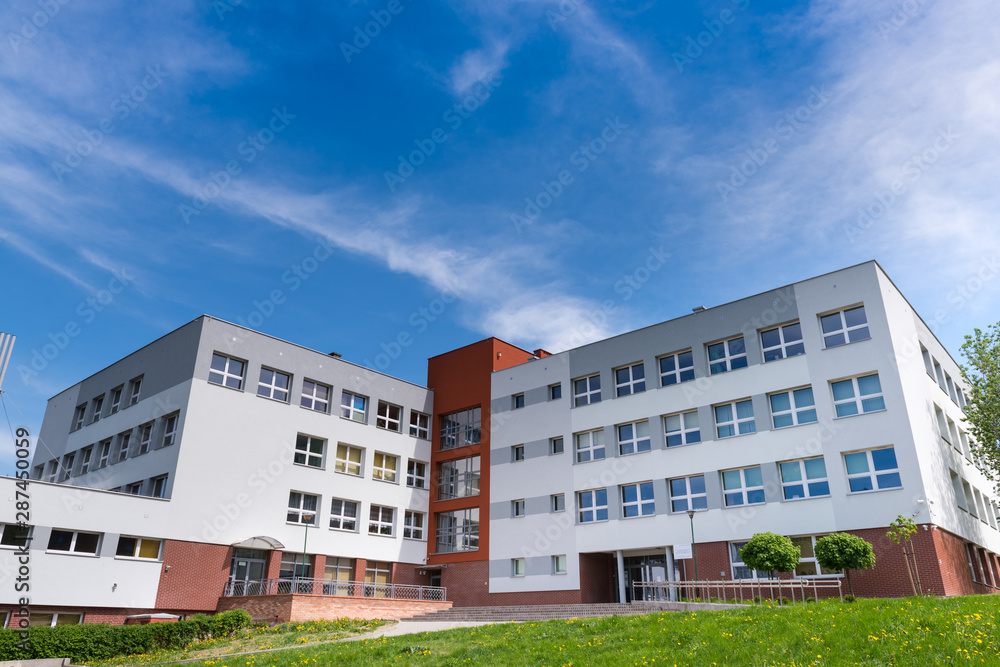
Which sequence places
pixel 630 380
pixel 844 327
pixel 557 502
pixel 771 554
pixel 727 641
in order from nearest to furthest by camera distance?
pixel 727 641 < pixel 771 554 < pixel 844 327 < pixel 630 380 < pixel 557 502

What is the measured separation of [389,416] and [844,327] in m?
20.3

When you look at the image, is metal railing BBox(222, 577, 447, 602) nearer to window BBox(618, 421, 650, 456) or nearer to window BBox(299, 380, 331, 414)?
window BBox(299, 380, 331, 414)

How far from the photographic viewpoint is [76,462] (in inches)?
1296

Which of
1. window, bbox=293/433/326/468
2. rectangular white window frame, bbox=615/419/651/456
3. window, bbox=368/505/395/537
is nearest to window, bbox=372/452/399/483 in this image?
window, bbox=368/505/395/537

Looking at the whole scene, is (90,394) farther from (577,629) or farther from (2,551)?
(577,629)

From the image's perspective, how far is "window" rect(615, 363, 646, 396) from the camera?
29141mm

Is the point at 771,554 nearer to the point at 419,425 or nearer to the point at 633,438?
the point at 633,438

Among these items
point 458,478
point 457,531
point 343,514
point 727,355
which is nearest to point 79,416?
point 343,514

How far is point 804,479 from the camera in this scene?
77.4 ft

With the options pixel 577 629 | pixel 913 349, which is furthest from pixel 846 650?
pixel 913 349

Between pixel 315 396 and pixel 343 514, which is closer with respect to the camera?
pixel 343 514

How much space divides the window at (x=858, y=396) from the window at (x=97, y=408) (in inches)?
1218

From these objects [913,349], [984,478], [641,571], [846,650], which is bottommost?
[846,650]

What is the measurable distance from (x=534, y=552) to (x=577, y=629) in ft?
49.7
